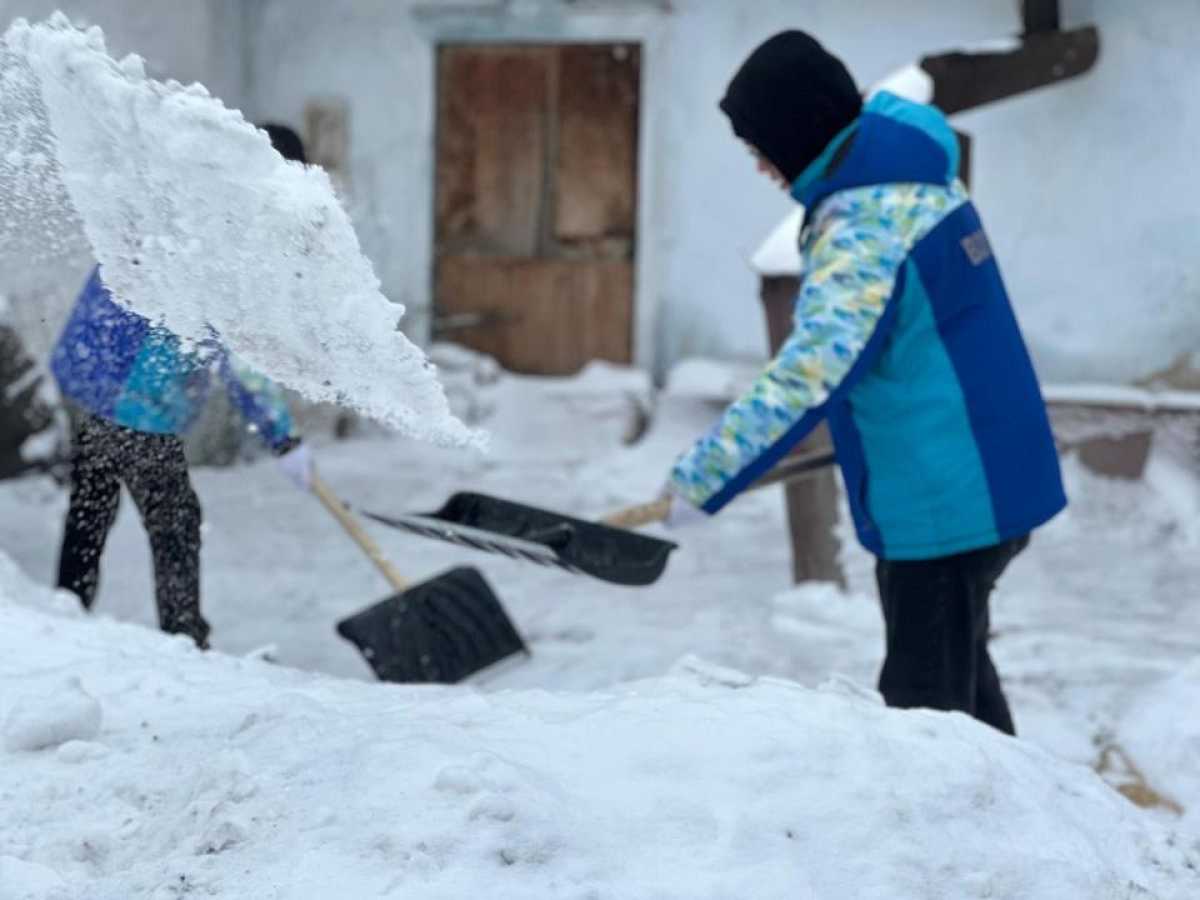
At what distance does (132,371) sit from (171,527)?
0.51 meters

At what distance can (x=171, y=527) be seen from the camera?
3453mm

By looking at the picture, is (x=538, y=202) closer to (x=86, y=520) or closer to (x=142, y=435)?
(x=86, y=520)

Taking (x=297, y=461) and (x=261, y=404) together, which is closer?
(x=261, y=404)

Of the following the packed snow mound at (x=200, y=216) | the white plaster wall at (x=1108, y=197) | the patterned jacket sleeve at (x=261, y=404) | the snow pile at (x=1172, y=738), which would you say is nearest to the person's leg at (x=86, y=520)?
the patterned jacket sleeve at (x=261, y=404)

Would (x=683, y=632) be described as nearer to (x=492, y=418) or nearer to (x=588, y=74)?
(x=492, y=418)

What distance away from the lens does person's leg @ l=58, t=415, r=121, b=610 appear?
379cm

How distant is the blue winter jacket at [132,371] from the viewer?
9.18 ft

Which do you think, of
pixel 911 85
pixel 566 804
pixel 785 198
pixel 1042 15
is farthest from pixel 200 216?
pixel 785 198

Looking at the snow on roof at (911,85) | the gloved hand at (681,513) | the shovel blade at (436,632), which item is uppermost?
the snow on roof at (911,85)

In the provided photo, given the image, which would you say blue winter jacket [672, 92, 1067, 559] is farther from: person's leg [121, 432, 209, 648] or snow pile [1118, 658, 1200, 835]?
person's leg [121, 432, 209, 648]

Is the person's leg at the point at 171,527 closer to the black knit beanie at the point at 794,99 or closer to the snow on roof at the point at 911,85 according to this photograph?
the black knit beanie at the point at 794,99

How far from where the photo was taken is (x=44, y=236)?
245cm

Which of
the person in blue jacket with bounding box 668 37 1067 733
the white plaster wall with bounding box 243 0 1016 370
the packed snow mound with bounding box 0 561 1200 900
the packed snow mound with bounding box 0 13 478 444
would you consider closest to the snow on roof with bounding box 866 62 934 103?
the white plaster wall with bounding box 243 0 1016 370

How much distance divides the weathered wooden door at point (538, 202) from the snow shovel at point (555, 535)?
546 cm
